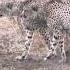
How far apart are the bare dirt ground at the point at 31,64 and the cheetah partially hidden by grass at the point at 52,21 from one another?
0.74 ft

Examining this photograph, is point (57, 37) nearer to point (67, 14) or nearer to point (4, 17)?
point (67, 14)

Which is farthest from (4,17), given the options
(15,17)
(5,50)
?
(5,50)

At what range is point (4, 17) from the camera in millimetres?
11555

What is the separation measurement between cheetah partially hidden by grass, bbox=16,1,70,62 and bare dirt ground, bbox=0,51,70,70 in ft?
0.74

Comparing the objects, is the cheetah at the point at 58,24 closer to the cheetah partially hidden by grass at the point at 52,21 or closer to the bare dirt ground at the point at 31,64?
the cheetah partially hidden by grass at the point at 52,21

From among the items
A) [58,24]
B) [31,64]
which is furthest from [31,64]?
[58,24]

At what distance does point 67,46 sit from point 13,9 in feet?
5.28

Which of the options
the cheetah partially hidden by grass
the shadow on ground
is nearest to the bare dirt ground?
the shadow on ground

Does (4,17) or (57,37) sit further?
(4,17)

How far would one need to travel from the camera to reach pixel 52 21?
32.4 feet

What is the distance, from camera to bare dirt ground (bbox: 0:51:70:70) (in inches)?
353

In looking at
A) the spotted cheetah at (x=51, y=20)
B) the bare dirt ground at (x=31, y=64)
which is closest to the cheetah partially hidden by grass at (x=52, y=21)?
the spotted cheetah at (x=51, y=20)

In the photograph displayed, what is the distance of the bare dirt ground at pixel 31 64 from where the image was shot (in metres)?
8.96

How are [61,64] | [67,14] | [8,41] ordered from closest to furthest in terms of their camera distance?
[61,64]
[67,14]
[8,41]
